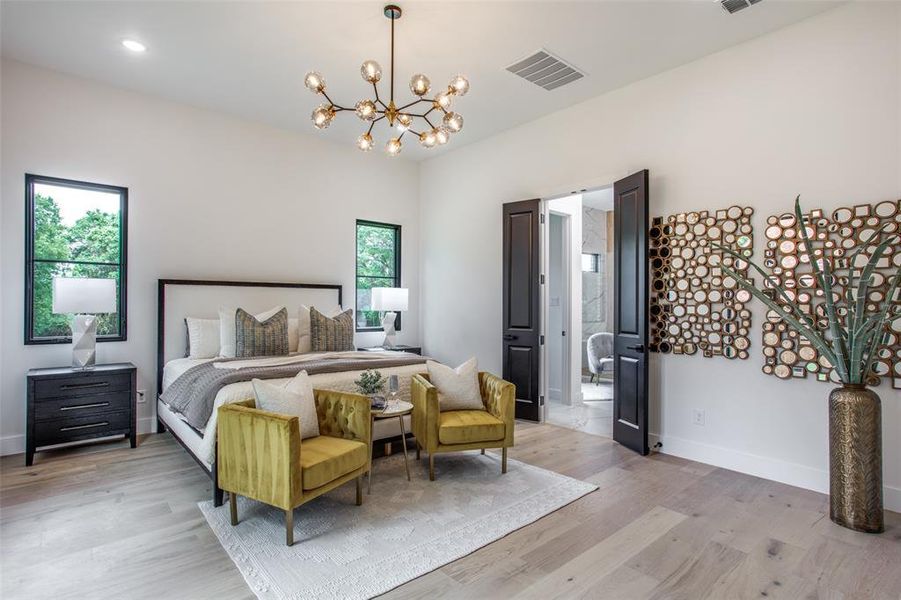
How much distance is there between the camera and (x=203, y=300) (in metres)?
4.85

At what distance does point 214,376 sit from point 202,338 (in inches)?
54.7

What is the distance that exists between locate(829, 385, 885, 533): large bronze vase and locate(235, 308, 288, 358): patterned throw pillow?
4.43 meters

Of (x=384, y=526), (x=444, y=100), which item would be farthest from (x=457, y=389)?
(x=444, y=100)

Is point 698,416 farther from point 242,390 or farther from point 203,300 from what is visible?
point 203,300

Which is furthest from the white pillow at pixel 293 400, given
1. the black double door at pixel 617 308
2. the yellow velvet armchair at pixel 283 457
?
the black double door at pixel 617 308

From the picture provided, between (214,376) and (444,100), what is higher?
(444,100)

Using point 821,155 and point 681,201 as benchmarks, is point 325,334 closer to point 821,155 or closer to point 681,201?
point 681,201

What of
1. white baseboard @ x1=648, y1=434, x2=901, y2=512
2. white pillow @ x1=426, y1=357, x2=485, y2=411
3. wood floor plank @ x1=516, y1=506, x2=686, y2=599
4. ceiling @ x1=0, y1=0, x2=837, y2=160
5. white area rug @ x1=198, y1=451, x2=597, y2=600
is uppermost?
ceiling @ x1=0, y1=0, x2=837, y2=160

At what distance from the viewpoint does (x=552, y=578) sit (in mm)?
2205

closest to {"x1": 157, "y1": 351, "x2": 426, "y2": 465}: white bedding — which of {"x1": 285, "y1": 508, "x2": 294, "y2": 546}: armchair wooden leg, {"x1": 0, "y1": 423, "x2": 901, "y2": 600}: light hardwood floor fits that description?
{"x1": 0, "y1": 423, "x2": 901, "y2": 600}: light hardwood floor

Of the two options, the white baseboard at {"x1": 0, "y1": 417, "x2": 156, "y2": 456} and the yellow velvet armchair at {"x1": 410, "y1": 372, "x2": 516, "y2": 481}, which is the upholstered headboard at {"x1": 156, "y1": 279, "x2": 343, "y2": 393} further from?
the yellow velvet armchair at {"x1": 410, "y1": 372, "x2": 516, "y2": 481}

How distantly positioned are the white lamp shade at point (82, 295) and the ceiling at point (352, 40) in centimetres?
188

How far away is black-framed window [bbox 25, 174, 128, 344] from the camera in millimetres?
4035

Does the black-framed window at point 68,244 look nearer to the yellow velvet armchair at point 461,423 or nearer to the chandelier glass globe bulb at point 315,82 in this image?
the chandelier glass globe bulb at point 315,82
